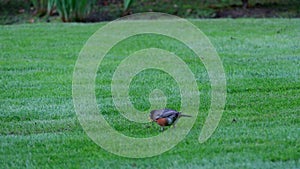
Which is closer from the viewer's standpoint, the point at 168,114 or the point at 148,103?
the point at 168,114

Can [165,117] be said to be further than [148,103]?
No

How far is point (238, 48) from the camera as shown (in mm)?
8578

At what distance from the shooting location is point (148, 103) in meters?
5.78

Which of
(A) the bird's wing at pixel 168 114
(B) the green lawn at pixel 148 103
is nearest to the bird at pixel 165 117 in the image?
(A) the bird's wing at pixel 168 114

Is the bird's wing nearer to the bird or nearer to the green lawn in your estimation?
the bird

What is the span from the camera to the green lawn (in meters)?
4.32

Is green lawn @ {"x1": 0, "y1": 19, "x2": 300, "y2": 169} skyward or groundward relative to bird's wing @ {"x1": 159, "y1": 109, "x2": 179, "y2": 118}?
groundward

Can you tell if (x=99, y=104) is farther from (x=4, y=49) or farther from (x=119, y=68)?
(x=4, y=49)

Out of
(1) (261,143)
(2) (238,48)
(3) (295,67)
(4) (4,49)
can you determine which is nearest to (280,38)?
(2) (238,48)

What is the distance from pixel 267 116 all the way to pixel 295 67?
83.1 inches

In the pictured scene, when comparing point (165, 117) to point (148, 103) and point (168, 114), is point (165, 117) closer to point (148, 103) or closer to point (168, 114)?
point (168, 114)

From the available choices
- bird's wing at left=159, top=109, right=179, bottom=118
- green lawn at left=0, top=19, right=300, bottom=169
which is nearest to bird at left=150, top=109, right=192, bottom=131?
bird's wing at left=159, top=109, right=179, bottom=118

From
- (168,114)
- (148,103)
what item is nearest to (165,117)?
(168,114)

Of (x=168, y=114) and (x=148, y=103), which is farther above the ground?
(x=168, y=114)
